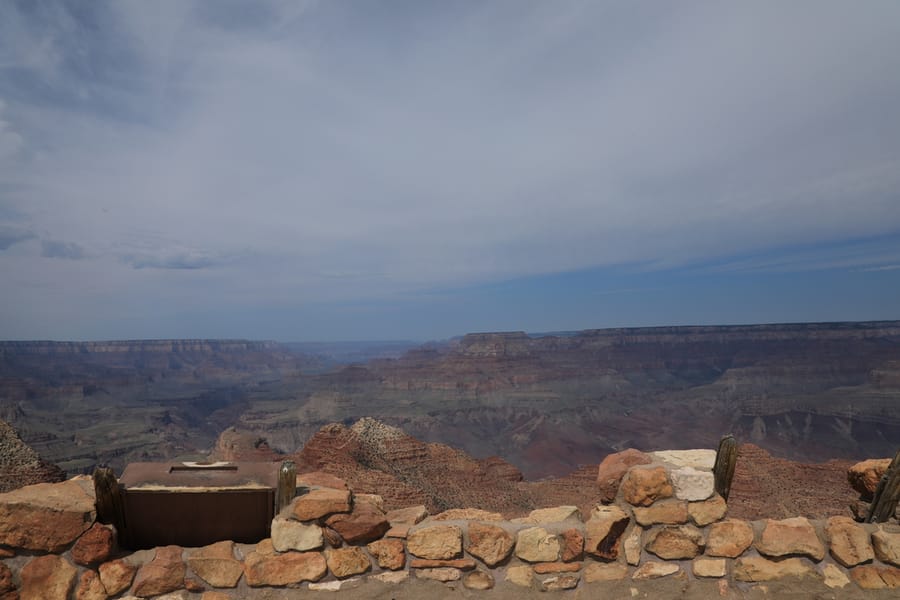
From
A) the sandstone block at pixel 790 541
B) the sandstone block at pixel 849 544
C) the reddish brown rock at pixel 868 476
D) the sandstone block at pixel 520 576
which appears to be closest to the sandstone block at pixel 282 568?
the sandstone block at pixel 520 576

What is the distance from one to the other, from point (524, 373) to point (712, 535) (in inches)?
3603

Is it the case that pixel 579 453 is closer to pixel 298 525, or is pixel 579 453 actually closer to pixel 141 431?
pixel 141 431

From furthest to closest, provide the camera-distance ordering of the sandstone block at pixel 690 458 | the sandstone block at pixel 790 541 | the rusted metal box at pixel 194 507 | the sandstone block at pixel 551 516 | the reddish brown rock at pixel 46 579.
→ the sandstone block at pixel 690 458, the sandstone block at pixel 551 516, the sandstone block at pixel 790 541, the rusted metal box at pixel 194 507, the reddish brown rock at pixel 46 579

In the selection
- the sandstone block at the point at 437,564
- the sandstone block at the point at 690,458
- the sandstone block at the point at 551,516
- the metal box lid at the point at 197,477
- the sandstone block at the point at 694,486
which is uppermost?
the metal box lid at the point at 197,477

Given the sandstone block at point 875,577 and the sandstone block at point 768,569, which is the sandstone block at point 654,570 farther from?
the sandstone block at point 875,577

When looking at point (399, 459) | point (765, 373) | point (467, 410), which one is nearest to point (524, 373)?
point (467, 410)

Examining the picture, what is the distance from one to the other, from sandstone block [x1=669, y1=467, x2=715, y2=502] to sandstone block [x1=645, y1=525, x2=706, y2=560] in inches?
9.3

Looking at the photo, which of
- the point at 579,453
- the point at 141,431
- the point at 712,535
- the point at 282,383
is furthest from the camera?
the point at 282,383

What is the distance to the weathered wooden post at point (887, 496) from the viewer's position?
13.0ft

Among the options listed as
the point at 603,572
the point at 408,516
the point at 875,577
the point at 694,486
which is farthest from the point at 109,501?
the point at 875,577

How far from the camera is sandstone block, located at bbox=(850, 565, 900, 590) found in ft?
12.1

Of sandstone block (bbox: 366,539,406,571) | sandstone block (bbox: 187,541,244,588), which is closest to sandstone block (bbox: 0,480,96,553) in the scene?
sandstone block (bbox: 187,541,244,588)

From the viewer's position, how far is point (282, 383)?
13025 centimetres

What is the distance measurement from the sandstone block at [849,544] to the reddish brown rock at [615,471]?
1390mm
